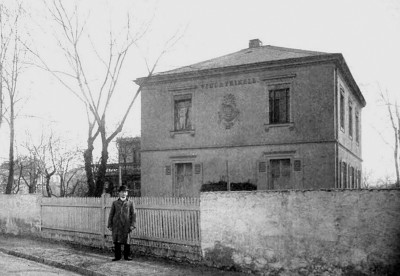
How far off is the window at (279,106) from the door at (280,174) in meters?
1.89

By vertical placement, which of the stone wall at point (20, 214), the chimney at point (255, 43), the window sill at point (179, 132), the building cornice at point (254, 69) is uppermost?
the chimney at point (255, 43)

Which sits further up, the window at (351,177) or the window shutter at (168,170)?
the window shutter at (168,170)

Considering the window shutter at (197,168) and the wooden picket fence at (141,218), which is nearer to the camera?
the wooden picket fence at (141,218)

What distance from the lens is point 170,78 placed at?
22312 mm

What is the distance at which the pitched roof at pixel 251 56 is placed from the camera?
790 inches

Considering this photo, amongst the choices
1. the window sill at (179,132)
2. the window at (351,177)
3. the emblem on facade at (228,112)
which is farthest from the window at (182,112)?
the window at (351,177)

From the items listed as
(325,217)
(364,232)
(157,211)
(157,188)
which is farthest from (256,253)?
(157,188)

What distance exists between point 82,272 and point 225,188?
12197 millimetres

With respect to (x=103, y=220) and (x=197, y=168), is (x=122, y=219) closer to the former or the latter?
(x=103, y=220)

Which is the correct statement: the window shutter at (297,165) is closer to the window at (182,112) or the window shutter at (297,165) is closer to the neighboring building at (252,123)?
the neighboring building at (252,123)

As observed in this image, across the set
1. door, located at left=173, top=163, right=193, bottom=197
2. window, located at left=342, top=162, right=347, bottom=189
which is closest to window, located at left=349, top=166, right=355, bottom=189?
window, located at left=342, top=162, right=347, bottom=189

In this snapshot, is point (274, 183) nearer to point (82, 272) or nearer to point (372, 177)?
point (82, 272)

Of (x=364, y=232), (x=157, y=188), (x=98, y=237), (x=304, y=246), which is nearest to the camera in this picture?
(x=364, y=232)

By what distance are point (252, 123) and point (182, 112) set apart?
160 inches
